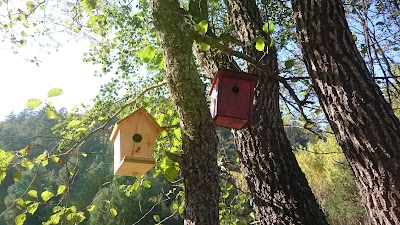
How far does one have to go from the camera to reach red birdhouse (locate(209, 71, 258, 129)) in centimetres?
214

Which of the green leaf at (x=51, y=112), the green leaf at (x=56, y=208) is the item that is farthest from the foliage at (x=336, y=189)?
the green leaf at (x=51, y=112)

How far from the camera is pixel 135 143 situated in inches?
84.0

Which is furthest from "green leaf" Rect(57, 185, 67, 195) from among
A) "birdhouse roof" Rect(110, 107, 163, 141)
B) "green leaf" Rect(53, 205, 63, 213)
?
"birdhouse roof" Rect(110, 107, 163, 141)

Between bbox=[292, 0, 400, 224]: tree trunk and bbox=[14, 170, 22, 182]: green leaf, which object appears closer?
bbox=[292, 0, 400, 224]: tree trunk

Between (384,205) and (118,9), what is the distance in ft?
14.6

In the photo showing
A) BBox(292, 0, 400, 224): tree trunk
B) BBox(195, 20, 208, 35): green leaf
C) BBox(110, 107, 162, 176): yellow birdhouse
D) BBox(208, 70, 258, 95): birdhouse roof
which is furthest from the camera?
BBox(208, 70, 258, 95): birdhouse roof

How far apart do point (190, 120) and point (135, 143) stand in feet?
1.63

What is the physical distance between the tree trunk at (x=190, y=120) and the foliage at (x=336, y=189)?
11.7m

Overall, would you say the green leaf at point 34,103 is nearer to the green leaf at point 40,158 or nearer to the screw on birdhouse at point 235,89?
the green leaf at point 40,158

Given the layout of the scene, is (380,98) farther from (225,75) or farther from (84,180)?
(84,180)

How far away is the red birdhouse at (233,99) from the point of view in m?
2.14

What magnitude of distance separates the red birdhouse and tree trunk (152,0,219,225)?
356 millimetres

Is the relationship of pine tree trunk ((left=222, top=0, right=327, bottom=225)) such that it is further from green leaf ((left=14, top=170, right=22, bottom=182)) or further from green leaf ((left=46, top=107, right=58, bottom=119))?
green leaf ((left=14, top=170, right=22, bottom=182))

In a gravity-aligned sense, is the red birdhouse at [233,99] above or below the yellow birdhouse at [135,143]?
above
